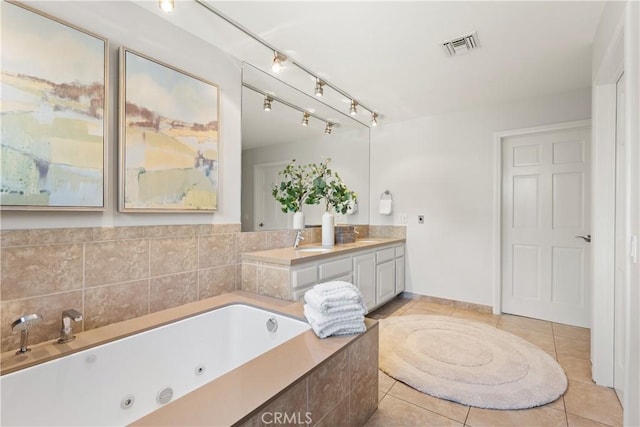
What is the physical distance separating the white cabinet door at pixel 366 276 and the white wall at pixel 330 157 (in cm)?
65

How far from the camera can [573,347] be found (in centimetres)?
253

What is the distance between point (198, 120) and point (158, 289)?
3.77 feet

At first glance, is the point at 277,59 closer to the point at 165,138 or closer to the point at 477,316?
the point at 165,138

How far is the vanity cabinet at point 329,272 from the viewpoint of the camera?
2.16m

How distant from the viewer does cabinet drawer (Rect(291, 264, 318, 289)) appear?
2145 mm

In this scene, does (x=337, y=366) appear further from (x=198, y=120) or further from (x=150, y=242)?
(x=198, y=120)

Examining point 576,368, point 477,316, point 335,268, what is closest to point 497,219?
point 477,316

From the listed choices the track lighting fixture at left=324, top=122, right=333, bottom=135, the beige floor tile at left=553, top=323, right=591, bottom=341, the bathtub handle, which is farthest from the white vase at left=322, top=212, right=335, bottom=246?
the beige floor tile at left=553, top=323, right=591, bottom=341

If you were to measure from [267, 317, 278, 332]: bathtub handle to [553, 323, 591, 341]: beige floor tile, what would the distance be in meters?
2.70

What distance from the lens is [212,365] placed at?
1.85 metres

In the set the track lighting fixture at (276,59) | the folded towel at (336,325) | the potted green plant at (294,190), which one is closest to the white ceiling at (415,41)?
the track lighting fixture at (276,59)

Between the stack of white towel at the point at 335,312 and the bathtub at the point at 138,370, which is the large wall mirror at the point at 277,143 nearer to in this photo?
the bathtub at the point at 138,370

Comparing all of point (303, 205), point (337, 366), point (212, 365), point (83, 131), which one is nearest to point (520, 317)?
point (303, 205)

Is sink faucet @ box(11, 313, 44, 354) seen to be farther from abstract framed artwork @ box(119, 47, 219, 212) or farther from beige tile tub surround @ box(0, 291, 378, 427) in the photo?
abstract framed artwork @ box(119, 47, 219, 212)
